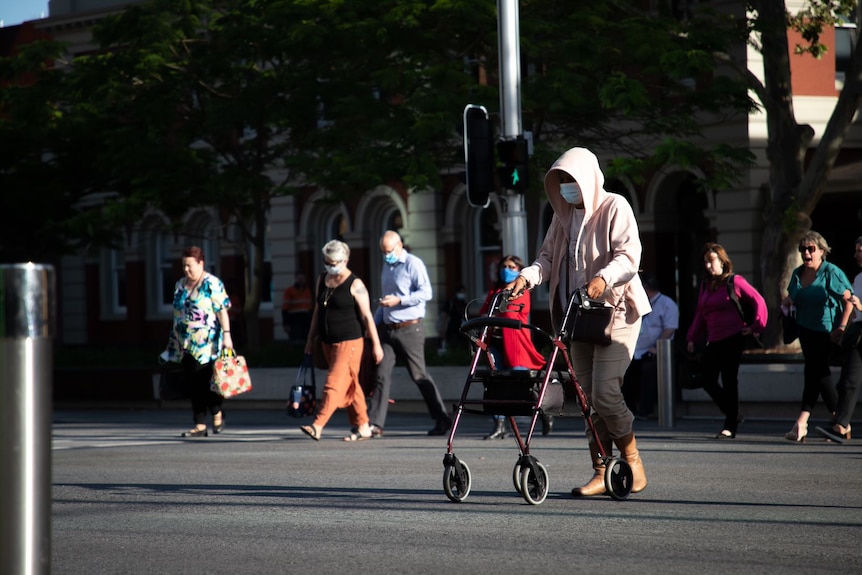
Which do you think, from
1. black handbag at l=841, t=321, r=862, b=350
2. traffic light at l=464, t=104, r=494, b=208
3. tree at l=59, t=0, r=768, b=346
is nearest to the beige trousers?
black handbag at l=841, t=321, r=862, b=350

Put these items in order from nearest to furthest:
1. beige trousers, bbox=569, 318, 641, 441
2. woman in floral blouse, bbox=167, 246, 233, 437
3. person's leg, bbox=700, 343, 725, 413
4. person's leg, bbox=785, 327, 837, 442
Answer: beige trousers, bbox=569, 318, 641, 441, person's leg, bbox=785, 327, 837, 442, person's leg, bbox=700, 343, 725, 413, woman in floral blouse, bbox=167, 246, 233, 437

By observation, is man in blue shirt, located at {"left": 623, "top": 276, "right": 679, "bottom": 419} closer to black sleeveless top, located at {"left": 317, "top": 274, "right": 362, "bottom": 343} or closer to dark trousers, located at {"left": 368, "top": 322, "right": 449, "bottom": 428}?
dark trousers, located at {"left": 368, "top": 322, "right": 449, "bottom": 428}

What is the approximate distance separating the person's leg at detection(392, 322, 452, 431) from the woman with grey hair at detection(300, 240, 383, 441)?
45cm

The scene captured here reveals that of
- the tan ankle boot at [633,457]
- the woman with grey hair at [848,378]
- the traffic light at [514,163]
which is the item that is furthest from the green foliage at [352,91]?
the tan ankle boot at [633,457]

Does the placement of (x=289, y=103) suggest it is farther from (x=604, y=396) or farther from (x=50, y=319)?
(x=50, y=319)

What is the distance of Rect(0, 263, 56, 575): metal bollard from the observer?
9.88ft

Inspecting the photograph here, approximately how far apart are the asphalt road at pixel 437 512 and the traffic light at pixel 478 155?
142 inches

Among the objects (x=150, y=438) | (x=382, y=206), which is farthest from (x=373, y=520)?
(x=382, y=206)

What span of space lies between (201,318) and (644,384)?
512cm

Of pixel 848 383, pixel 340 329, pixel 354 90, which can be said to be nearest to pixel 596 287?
pixel 848 383

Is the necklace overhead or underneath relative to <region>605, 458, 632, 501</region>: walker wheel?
overhead

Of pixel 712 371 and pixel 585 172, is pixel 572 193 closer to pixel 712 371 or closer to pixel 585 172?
pixel 585 172

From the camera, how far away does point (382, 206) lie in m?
35.4

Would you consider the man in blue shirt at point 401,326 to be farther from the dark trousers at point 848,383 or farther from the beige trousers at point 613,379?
Result: the beige trousers at point 613,379
